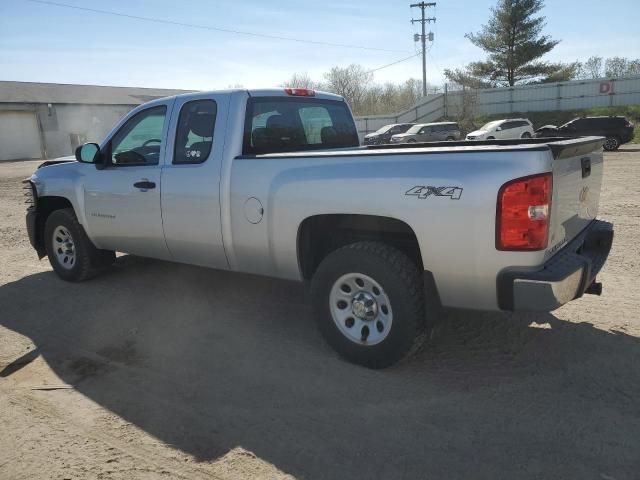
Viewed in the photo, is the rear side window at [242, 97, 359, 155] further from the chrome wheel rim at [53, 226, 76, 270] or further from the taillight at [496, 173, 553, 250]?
the chrome wheel rim at [53, 226, 76, 270]

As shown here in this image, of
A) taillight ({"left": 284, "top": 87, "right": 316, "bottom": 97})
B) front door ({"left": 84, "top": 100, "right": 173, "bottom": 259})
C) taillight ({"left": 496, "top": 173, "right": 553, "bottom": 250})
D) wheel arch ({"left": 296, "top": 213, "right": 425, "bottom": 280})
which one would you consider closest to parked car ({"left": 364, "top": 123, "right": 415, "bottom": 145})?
taillight ({"left": 284, "top": 87, "right": 316, "bottom": 97})

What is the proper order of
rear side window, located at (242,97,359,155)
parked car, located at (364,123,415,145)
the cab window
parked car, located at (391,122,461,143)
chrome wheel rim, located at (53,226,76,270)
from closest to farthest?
rear side window, located at (242,97,359,155) → the cab window → chrome wheel rim, located at (53,226,76,270) → parked car, located at (391,122,461,143) → parked car, located at (364,123,415,145)

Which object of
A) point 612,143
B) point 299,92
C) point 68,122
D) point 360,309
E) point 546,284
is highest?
point 68,122

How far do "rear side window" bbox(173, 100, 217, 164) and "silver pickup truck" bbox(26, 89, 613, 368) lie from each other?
1 cm

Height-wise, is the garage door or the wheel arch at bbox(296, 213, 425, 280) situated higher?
the garage door

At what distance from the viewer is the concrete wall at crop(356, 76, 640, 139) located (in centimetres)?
3709

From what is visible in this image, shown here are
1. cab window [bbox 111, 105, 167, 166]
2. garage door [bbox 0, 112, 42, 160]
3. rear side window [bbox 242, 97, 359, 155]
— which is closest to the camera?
rear side window [bbox 242, 97, 359, 155]

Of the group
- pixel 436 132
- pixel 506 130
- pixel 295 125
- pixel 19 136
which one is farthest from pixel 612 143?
pixel 19 136

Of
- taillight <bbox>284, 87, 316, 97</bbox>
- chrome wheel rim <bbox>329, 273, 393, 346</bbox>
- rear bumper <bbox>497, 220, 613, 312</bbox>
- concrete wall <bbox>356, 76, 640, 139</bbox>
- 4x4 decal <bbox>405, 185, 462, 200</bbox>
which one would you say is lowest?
chrome wheel rim <bbox>329, 273, 393, 346</bbox>

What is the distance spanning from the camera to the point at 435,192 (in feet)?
10.6

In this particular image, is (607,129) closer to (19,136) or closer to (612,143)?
(612,143)

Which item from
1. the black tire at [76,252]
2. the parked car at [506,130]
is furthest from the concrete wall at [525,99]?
the black tire at [76,252]

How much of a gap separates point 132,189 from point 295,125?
65.6 inches

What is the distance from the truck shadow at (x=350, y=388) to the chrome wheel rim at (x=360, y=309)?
26cm
